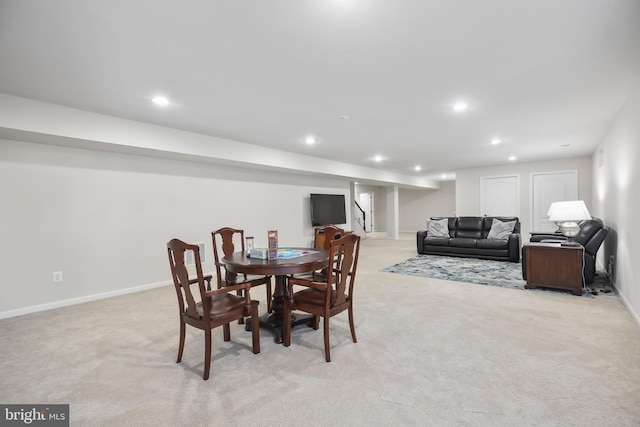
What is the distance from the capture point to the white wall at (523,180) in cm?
766

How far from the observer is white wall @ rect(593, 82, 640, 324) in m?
3.04

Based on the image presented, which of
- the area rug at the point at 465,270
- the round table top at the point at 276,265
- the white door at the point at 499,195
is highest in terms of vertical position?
the white door at the point at 499,195

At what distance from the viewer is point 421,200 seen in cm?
1371

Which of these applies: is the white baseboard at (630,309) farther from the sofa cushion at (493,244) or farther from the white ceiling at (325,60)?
the sofa cushion at (493,244)

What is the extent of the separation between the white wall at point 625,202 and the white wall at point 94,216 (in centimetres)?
549

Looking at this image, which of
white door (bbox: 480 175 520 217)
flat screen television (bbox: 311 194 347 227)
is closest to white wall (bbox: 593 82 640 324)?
white door (bbox: 480 175 520 217)

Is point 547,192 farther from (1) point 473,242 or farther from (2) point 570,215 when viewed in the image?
(2) point 570,215

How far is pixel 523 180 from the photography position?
8469 millimetres

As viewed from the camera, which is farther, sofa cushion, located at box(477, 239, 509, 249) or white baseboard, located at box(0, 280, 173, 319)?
sofa cushion, located at box(477, 239, 509, 249)

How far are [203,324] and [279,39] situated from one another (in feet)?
6.79

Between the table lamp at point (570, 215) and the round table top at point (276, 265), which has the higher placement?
the table lamp at point (570, 215)

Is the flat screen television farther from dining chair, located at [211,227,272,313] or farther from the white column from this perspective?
dining chair, located at [211,227,272,313]

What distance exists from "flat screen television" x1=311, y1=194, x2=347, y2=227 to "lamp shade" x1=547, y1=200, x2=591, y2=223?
4.65 m

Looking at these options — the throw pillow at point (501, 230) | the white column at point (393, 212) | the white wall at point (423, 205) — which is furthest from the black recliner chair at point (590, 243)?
the white wall at point (423, 205)
